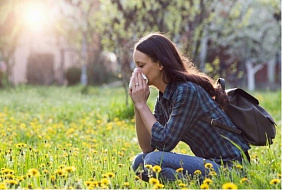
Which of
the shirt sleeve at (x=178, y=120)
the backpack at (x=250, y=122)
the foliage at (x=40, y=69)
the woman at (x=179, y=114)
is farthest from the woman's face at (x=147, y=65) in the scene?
the foliage at (x=40, y=69)

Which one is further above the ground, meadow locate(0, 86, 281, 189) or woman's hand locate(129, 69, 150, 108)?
woman's hand locate(129, 69, 150, 108)

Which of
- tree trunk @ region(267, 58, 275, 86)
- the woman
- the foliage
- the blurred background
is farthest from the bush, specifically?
the woman

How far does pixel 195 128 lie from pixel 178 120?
205mm

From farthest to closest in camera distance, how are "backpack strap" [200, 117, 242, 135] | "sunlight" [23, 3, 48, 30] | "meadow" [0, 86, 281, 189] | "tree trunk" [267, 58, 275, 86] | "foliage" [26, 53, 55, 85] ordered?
"tree trunk" [267, 58, 275, 86] → "foliage" [26, 53, 55, 85] → "sunlight" [23, 3, 48, 30] → "backpack strap" [200, 117, 242, 135] → "meadow" [0, 86, 281, 189]

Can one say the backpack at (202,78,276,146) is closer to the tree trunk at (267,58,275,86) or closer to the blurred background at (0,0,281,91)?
the blurred background at (0,0,281,91)

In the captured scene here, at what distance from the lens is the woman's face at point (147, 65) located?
10.8 ft

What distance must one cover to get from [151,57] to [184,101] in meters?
0.38

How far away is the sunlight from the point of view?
1850 centimetres

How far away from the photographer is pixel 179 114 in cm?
318

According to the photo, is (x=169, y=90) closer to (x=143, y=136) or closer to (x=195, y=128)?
(x=195, y=128)

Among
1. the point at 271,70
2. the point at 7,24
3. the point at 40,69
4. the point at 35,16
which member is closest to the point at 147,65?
the point at 7,24

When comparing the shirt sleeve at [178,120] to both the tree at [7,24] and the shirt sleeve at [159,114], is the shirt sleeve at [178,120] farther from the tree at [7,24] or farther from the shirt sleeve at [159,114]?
the tree at [7,24]

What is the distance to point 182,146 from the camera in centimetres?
521

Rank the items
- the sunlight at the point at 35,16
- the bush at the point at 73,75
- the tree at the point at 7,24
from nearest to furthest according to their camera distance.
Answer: the tree at the point at 7,24, the sunlight at the point at 35,16, the bush at the point at 73,75
